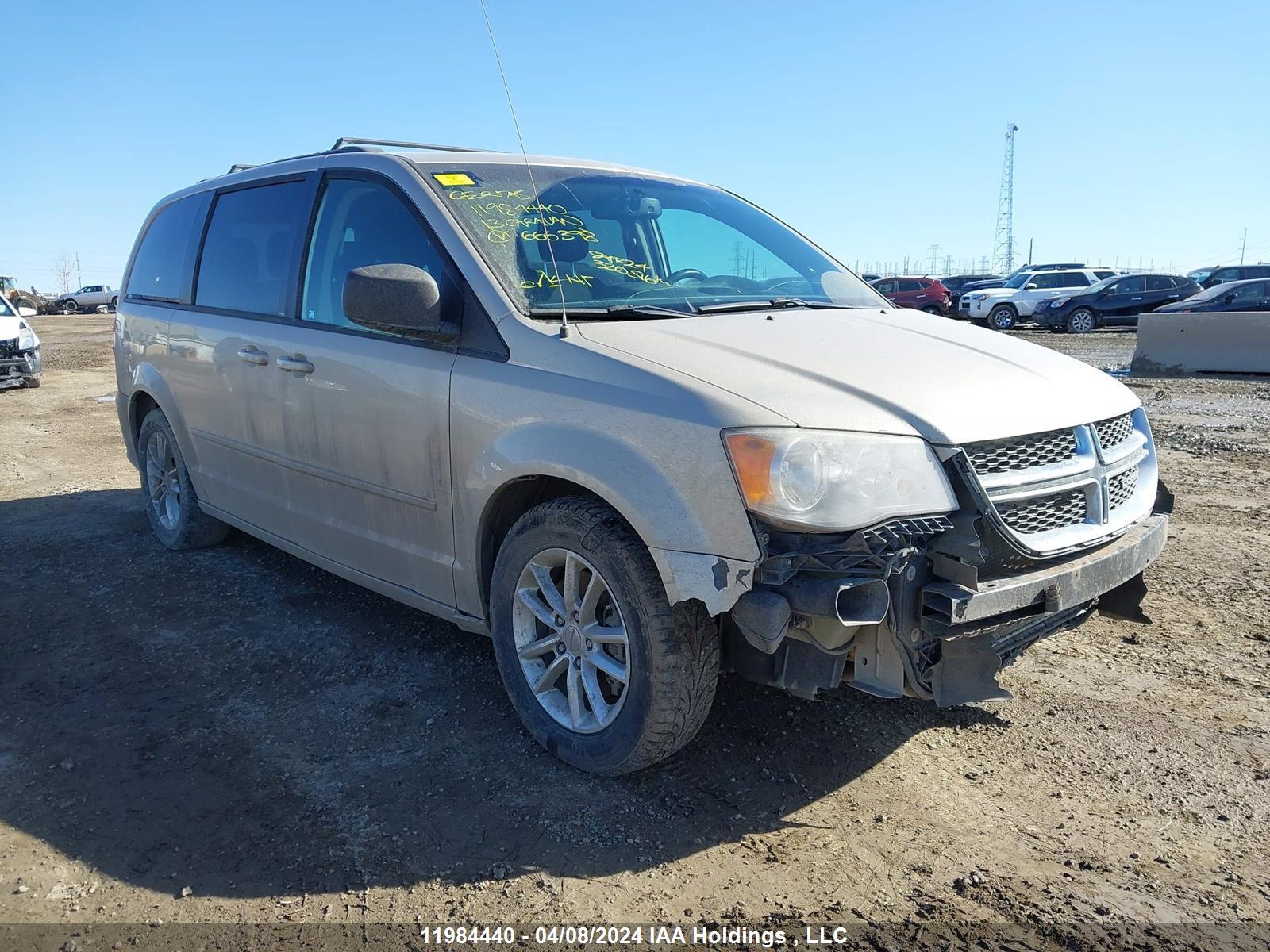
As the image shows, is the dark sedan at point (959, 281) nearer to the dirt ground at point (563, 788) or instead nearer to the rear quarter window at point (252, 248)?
the rear quarter window at point (252, 248)

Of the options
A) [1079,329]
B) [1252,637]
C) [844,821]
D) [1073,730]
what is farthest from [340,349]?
[1079,329]

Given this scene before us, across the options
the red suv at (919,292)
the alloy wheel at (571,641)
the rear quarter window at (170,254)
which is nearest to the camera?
the alloy wheel at (571,641)

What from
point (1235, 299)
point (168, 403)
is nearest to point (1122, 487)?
point (168, 403)

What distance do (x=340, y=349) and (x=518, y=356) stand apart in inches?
40.9

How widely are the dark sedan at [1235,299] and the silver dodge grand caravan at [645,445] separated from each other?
1963 cm

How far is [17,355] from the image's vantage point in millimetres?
13969

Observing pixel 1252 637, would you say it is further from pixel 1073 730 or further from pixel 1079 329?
Answer: pixel 1079 329

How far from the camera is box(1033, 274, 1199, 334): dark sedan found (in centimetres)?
2478

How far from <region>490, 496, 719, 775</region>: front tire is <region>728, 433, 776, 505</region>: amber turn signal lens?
42cm

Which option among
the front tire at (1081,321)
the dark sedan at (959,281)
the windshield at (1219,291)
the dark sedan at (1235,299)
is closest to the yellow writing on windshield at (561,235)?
the dark sedan at (1235,299)

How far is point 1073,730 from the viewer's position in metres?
3.39

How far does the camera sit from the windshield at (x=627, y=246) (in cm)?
341

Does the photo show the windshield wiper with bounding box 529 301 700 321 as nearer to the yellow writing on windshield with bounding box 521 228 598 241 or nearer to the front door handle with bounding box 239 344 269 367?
the yellow writing on windshield with bounding box 521 228 598 241

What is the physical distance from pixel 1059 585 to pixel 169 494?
4.97m
